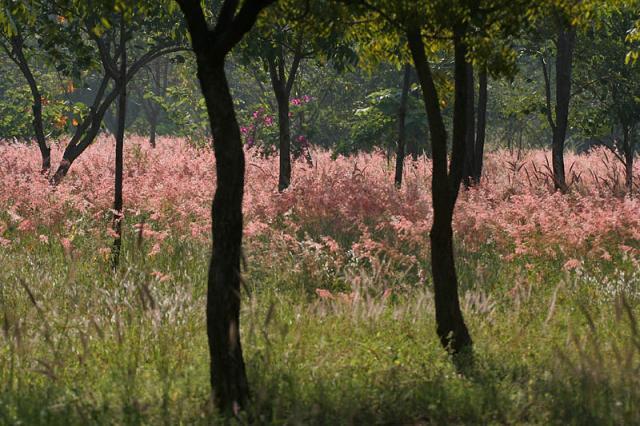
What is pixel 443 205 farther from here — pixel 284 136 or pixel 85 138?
pixel 85 138

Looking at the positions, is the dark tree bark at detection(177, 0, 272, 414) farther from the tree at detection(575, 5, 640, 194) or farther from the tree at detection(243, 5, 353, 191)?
the tree at detection(575, 5, 640, 194)

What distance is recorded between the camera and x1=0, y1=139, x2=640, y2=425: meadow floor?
16.6ft

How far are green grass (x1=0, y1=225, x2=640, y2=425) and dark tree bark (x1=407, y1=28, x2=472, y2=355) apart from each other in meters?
0.18

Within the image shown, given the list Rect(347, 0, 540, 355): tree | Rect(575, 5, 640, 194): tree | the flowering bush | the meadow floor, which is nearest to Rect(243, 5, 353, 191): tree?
Rect(347, 0, 540, 355): tree

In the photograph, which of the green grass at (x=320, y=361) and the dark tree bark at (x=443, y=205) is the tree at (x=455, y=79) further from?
the green grass at (x=320, y=361)

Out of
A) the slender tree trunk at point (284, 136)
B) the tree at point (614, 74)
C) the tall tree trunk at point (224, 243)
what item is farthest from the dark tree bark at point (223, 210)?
the tree at point (614, 74)

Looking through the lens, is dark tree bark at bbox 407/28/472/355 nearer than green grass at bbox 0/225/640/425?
No

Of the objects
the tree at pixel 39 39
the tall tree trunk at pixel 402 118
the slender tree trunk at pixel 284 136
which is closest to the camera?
the tree at pixel 39 39

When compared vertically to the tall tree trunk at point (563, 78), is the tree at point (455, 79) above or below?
below

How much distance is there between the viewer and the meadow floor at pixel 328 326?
16.6 feet

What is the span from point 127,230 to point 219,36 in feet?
22.7

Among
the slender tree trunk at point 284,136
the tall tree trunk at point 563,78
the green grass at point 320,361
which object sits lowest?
the green grass at point 320,361

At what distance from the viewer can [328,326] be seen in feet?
22.0

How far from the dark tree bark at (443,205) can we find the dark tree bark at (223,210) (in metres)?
1.90
